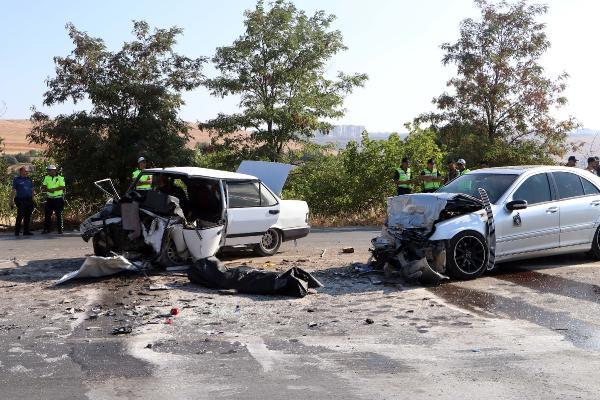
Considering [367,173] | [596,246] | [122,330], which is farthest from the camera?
[367,173]

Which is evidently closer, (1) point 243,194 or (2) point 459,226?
(2) point 459,226

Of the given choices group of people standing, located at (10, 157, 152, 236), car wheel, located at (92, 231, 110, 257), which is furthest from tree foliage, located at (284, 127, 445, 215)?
car wheel, located at (92, 231, 110, 257)

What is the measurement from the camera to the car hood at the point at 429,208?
9828 millimetres

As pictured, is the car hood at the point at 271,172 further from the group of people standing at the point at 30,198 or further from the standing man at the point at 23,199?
the standing man at the point at 23,199

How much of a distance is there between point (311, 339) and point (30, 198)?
11993 mm

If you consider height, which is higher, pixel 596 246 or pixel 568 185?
pixel 568 185

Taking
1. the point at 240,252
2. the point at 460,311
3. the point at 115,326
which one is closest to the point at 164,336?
the point at 115,326

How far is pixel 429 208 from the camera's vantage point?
9.88 m

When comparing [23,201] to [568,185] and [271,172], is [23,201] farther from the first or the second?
[568,185]

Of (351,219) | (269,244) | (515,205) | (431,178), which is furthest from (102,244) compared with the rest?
(351,219)

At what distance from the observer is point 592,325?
287 inches

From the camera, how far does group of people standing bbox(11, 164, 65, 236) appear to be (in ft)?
54.6

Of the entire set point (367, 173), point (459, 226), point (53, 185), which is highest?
point (367, 173)

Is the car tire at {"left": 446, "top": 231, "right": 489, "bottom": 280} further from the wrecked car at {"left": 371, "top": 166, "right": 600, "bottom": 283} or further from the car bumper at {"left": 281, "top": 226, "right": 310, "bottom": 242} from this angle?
the car bumper at {"left": 281, "top": 226, "right": 310, "bottom": 242}
